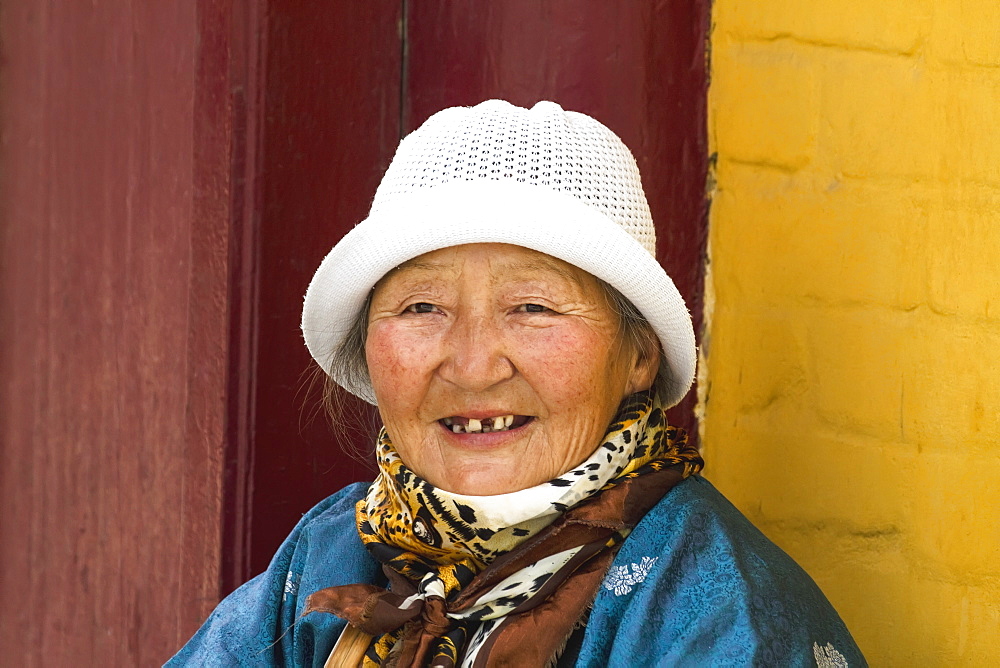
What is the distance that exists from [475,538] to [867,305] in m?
0.87

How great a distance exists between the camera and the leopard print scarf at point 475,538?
186 cm

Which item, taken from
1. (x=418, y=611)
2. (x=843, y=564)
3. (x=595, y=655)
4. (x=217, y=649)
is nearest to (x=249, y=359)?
(x=217, y=649)

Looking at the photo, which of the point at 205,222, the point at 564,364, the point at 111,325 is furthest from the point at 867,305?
the point at 111,325

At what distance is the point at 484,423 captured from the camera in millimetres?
1968

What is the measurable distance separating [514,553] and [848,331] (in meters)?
0.81

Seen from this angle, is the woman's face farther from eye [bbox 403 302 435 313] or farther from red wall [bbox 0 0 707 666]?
red wall [bbox 0 0 707 666]

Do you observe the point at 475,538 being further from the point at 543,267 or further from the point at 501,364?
the point at 543,267

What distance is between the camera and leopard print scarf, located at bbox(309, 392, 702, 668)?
186cm

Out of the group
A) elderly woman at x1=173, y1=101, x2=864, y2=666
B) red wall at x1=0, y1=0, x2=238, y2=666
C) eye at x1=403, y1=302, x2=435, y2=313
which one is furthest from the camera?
red wall at x1=0, y1=0, x2=238, y2=666

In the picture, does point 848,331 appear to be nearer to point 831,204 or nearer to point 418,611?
point 831,204

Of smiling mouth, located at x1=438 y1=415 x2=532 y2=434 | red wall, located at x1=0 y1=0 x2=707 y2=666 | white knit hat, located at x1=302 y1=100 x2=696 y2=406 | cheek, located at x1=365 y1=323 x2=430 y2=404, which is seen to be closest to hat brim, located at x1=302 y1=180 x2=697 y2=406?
white knit hat, located at x1=302 y1=100 x2=696 y2=406

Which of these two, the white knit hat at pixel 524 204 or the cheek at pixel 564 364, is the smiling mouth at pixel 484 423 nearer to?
the cheek at pixel 564 364

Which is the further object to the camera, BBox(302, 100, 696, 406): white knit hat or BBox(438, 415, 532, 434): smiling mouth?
BBox(438, 415, 532, 434): smiling mouth

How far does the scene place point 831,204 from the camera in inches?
88.1
